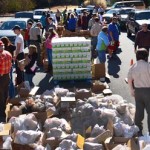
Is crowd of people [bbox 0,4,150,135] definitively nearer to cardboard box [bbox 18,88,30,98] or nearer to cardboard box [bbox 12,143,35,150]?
cardboard box [bbox 18,88,30,98]

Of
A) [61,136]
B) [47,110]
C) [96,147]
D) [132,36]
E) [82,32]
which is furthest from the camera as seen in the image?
[132,36]

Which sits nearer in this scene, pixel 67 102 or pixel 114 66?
pixel 67 102

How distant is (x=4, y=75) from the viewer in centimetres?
1104

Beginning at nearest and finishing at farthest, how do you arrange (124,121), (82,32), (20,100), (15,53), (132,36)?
(124,121) < (20,100) < (15,53) < (82,32) < (132,36)

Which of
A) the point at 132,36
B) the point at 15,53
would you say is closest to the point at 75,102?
the point at 15,53

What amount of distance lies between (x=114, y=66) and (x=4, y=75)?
7215mm

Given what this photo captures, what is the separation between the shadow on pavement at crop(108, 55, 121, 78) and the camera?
16094 millimetres

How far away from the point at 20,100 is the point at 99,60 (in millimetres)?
5296

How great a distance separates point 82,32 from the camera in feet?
75.9

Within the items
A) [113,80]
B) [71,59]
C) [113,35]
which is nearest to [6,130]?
[71,59]

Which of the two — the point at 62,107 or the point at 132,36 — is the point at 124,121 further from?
the point at 132,36

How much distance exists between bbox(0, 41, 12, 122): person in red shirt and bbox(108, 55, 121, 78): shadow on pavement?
5.32m

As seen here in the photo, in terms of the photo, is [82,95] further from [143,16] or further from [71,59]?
[143,16]

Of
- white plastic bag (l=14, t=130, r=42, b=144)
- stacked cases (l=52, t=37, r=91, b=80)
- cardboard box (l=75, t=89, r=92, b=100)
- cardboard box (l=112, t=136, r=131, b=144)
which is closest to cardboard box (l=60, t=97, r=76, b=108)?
cardboard box (l=75, t=89, r=92, b=100)
